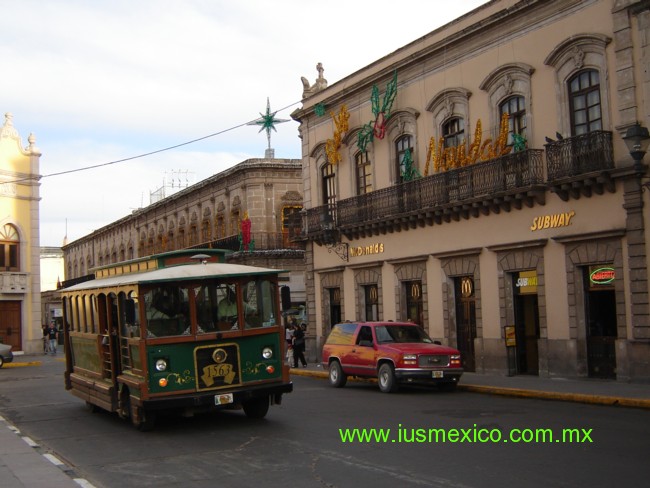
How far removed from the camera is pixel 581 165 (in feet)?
69.1

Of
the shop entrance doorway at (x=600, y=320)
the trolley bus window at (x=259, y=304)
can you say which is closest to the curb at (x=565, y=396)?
the shop entrance doorway at (x=600, y=320)

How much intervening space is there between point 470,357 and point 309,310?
33.9 ft

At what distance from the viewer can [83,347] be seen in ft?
55.8

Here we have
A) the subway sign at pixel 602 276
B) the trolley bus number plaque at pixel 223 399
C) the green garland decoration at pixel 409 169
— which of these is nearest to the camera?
the trolley bus number plaque at pixel 223 399

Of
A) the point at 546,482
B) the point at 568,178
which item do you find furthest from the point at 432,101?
the point at 546,482

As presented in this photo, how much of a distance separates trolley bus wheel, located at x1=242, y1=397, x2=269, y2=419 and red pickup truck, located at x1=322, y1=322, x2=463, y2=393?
17.6ft

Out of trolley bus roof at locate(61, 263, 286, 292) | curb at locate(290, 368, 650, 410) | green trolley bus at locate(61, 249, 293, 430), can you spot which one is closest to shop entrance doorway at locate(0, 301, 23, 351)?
curb at locate(290, 368, 650, 410)

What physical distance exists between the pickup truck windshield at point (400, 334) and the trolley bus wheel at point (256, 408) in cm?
632

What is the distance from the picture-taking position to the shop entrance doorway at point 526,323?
23625 mm

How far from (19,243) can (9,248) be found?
0.62m

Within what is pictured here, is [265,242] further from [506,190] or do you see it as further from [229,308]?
[229,308]

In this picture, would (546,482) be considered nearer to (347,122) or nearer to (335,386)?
(335,386)

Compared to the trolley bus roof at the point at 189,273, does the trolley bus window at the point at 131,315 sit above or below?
below

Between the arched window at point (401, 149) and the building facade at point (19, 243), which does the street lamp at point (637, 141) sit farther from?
the building facade at point (19, 243)
